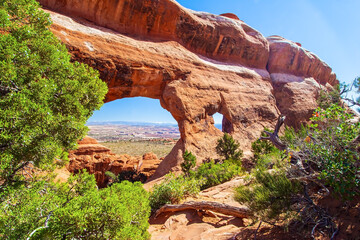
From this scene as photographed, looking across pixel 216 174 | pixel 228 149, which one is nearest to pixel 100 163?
pixel 228 149

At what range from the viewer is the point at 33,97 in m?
3.38

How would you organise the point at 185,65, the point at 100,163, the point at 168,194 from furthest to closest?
the point at 100,163, the point at 185,65, the point at 168,194

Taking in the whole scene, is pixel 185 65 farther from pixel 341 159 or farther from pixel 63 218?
pixel 63 218

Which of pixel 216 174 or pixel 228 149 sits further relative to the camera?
pixel 228 149

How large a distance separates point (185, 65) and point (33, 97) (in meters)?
13.3

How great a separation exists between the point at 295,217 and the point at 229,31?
62.8ft

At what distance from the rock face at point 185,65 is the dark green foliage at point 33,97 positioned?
7741 millimetres

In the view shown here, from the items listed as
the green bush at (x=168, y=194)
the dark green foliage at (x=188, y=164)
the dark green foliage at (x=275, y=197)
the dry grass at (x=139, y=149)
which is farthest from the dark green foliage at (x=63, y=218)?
the dry grass at (x=139, y=149)

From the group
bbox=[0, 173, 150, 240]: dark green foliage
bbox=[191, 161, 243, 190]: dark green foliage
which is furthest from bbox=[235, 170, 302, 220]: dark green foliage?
bbox=[191, 161, 243, 190]: dark green foliage

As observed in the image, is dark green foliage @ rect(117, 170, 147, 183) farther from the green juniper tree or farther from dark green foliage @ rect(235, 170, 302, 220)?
dark green foliage @ rect(235, 170, 302, 220)

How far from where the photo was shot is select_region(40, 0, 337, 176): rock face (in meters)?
12.4

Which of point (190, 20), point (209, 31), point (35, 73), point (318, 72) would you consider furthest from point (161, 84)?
point (318, 72)

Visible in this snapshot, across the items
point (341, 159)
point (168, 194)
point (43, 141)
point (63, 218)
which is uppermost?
point (341, 159)

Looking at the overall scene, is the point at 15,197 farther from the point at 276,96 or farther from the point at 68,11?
the point at 276,96
